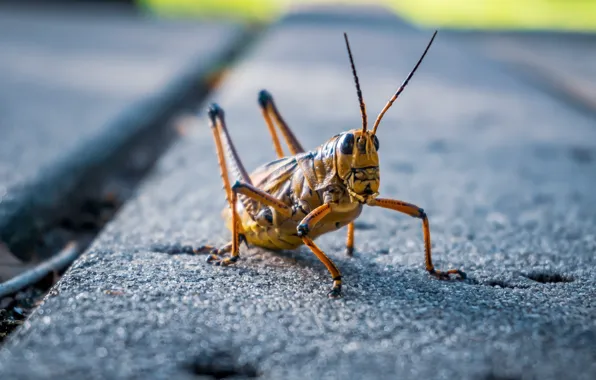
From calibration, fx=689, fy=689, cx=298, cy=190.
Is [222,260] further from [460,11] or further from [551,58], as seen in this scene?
[460,11]

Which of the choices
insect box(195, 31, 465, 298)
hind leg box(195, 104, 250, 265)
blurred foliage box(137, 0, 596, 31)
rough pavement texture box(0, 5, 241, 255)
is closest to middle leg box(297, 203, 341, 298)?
insect box(195, 31, 465, 298)

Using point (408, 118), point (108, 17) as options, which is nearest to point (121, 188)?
point (408, 118)

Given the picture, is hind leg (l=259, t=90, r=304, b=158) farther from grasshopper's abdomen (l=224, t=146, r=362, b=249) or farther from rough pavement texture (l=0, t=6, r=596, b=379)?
rough pavement texture (l=0, t=6, r=596, b=379)

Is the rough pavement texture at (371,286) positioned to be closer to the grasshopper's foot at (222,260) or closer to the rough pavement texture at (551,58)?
the grasshopper's foot at (222,260)

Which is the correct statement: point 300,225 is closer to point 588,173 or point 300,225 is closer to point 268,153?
point 268,153

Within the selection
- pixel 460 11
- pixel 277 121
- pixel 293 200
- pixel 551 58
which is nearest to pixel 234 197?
pixel 293 200

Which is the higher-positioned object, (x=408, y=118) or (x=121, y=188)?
(x=408, y=118)
